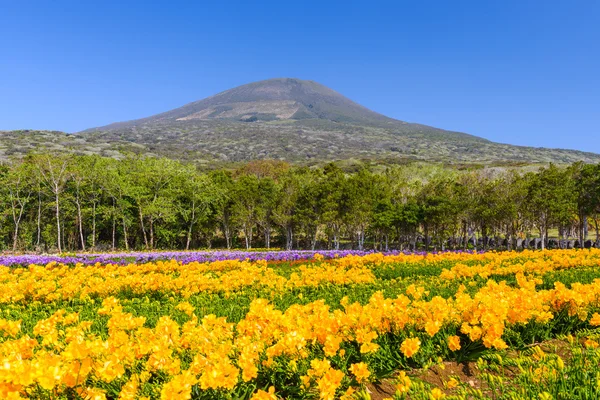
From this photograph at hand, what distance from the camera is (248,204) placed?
32938 millimetres

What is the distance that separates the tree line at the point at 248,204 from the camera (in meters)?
27.0

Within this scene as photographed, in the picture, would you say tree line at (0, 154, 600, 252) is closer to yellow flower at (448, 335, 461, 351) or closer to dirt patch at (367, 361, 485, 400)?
dirt patch at (367, 361, 485, 400)

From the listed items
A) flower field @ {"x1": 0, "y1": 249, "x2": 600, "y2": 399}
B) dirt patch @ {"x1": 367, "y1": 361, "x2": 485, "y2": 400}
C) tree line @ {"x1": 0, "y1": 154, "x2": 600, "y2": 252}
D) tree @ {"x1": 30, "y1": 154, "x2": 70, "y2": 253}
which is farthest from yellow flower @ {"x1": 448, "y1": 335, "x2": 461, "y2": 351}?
tree @ {"x1": 30, "y1": 154, "x2": 70, "y2": 253}

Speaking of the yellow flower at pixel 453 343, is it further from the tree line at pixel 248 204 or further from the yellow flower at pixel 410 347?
the tree line at pixel 248 204

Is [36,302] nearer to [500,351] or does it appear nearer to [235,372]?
[235,372]

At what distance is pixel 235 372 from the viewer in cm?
290

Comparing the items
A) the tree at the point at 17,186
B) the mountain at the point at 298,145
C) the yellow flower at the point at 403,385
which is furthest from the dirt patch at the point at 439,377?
the mountain at the point at 298,145

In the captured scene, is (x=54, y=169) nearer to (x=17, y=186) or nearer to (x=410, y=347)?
(x=17, y=186)

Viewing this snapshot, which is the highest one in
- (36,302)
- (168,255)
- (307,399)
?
(307,399)

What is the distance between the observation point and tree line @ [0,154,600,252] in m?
27.0

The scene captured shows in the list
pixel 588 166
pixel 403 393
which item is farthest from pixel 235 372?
pixel 588 166

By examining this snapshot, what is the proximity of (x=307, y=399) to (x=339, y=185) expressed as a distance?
26909 mm

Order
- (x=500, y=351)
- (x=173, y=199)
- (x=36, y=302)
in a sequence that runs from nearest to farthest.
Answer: (x=500, y=351) → (x=36, y=302) → (x=173, y=199)

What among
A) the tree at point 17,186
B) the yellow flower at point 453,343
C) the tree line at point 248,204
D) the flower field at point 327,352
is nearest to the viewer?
the flower field at point 327,352
